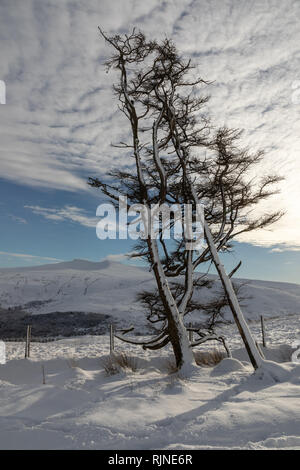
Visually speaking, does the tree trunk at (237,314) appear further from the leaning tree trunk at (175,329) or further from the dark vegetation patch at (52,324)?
the dark vegetation patch at (52,324)

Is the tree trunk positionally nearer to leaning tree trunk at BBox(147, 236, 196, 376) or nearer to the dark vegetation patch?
leaning tree trunk at BBox(147, 236, 196, 376)

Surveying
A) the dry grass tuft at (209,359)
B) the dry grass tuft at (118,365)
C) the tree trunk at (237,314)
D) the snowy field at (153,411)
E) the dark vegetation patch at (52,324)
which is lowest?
the dark vegetation patch at (52,324)

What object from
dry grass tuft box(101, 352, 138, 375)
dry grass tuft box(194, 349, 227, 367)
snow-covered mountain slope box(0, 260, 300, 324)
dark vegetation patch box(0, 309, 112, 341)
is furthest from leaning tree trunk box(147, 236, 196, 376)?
snow-covered mountain slope box(0, 260, 300, 324)

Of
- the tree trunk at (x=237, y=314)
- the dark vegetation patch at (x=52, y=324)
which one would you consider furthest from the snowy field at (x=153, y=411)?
the dark vegetation patch at (x=52, y=324)

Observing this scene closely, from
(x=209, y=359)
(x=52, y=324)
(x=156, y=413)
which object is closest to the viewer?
(x=156, y=413)

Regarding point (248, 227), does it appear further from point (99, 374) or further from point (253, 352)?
point (99, 374)

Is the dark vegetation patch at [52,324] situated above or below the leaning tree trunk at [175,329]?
below

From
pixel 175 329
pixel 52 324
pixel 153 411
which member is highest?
pixel 175 329

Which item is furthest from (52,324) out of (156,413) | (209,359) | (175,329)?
(156,413)

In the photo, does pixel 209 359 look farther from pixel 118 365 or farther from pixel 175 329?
pixel 118 365

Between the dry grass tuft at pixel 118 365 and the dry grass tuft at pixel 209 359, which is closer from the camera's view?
the dry grass tuft at pixel 118 365

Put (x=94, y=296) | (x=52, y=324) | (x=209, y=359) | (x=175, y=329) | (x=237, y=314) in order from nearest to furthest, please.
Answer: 1. (x=237, y=314)
2. (x=175, y=329)
3. (x=209, y=359)
4. (x=52, y=324)
5. (x=94, y=296)
